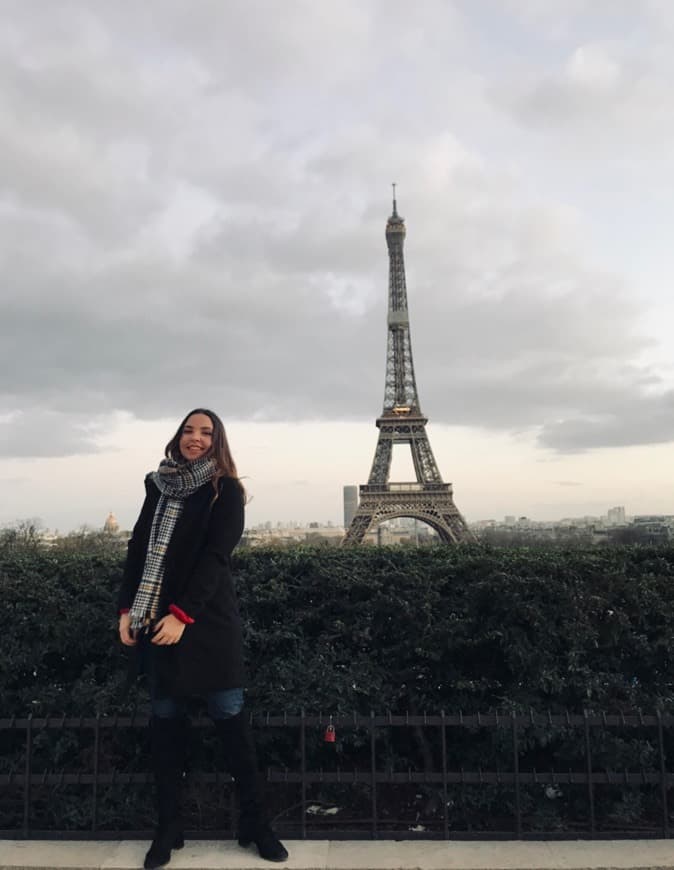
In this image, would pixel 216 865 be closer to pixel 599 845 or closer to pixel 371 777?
pixel 371 777

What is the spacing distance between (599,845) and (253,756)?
1682mm

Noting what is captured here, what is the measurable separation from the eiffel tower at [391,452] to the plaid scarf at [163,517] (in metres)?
36.9

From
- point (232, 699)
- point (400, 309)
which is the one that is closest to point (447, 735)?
point (232, 699)

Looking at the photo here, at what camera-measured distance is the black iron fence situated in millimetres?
3102

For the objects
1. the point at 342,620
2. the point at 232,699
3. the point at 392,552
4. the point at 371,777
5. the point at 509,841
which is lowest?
the point at 509,841

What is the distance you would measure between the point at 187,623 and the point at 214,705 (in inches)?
18.7

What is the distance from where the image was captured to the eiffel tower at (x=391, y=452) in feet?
139

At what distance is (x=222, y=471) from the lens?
3104 mm

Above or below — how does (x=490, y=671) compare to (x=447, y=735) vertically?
above

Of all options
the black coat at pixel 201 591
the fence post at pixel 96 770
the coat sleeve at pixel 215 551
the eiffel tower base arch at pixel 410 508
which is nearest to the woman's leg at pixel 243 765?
the black coat at pixel 201 591

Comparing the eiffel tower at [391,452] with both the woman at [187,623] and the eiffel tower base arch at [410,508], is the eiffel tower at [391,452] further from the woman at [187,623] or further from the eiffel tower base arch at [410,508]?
the woman at [187,623]

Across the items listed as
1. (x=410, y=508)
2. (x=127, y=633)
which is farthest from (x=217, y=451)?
(x=410, y=508)

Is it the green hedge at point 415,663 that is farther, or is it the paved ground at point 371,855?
the green hedge at point 415,663

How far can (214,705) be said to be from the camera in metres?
2.99
